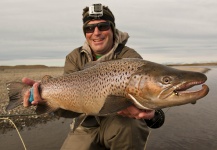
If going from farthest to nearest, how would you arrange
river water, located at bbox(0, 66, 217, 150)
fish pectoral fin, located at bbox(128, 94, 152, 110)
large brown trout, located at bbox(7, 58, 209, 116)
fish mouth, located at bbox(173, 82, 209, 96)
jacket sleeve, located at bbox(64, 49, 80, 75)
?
river water, located at bbox(0, 66, 217, 150), jacket sleeve, located at bbox(64, 49, 80, 75), fish pectoral fin, located at bbox(128, 94, 152, 110), large brown trout, located at bbox(7, 58, 209, 116), fish mouth, located at bbox(173, 82, 209, 96)

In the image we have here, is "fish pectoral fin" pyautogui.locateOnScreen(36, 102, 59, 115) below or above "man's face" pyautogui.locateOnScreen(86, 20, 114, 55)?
below

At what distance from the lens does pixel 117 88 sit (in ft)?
11.0

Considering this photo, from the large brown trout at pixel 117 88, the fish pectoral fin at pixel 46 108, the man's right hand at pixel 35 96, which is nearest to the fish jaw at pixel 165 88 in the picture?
the large brown trout at pixel 117 88

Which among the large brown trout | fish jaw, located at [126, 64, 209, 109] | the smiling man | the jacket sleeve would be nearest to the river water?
the smiling man

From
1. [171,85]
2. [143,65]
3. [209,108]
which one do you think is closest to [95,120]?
[143,65]

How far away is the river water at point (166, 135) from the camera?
→ 607 centimetres

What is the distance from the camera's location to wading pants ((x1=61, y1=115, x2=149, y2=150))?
4.10 meters

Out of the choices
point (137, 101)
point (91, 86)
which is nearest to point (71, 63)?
point (91, 86)

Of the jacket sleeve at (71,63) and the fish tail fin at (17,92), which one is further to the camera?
the jacket sleeve at (71,63)

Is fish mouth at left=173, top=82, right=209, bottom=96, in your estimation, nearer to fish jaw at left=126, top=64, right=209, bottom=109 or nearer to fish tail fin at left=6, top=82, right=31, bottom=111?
fish jaw at left=126, top=64, right=209, bottom=109

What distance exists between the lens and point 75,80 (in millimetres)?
3914

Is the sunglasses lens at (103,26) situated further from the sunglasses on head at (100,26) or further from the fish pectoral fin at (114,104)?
the fish pectoral fin at (114,104)

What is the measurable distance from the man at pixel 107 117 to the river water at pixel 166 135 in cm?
167

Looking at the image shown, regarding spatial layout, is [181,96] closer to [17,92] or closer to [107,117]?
[107,117]
